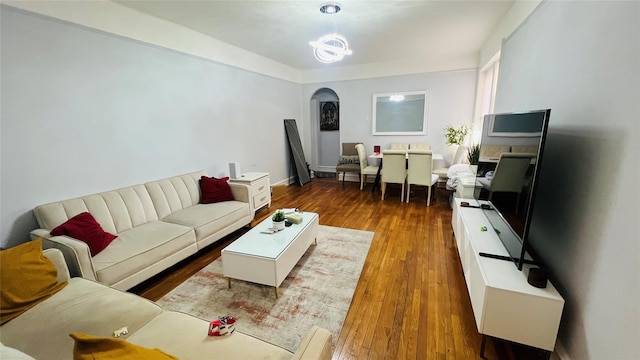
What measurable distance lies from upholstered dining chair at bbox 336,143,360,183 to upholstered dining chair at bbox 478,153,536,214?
3.69 meters

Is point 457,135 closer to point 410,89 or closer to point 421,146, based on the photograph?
point 421,146

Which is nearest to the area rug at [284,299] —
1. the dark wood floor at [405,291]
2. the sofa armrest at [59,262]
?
the dark wood floor at [405,291]

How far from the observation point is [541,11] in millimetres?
2086

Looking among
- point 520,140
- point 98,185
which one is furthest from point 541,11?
point 98,185

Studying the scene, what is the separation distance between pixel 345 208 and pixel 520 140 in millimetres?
2889

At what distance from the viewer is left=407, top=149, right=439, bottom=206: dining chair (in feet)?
14.0

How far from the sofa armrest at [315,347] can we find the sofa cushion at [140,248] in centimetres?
172

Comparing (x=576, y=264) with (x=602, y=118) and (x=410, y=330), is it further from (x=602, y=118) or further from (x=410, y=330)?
(x=410, y=330)

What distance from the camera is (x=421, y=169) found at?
4.34 metres

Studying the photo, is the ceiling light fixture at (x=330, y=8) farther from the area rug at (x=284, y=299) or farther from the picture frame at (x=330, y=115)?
the picture frame at (x=330, y=115)

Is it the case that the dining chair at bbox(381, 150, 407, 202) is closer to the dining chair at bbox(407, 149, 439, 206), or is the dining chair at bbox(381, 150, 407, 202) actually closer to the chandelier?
the dining chair at bbox(407, 149, 439, 206)

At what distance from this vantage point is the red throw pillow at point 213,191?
10.8 feet

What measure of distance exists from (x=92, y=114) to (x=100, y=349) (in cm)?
274

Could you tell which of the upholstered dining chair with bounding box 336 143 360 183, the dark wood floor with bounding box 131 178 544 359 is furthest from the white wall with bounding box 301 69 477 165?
the dark wood floor with bounding box 131 178 544 359
